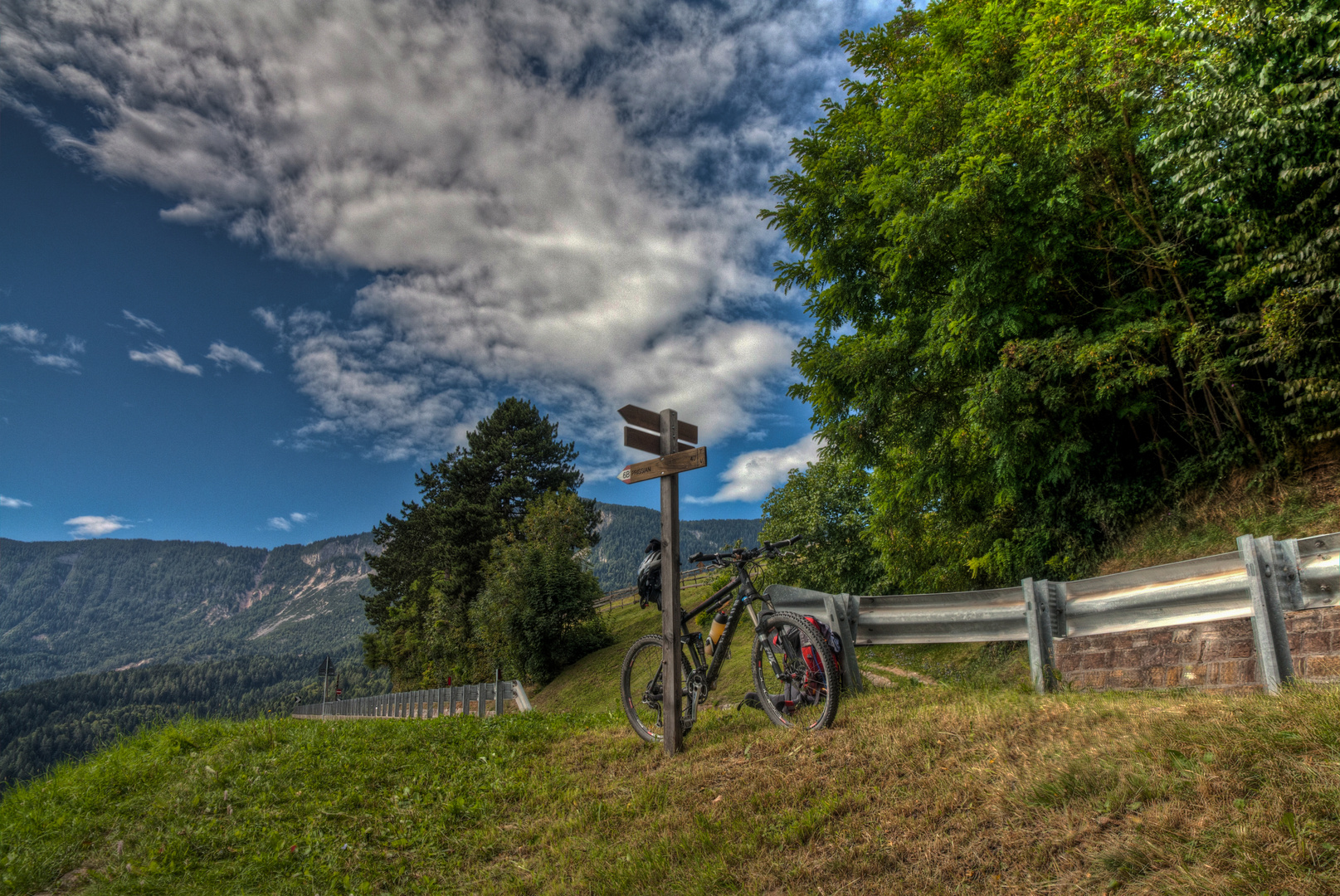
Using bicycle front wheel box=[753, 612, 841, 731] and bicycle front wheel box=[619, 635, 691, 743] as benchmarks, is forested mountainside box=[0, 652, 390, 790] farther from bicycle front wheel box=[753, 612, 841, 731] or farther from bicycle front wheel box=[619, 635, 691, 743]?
bicycle front wheel box=[753, 612, 841, 731]

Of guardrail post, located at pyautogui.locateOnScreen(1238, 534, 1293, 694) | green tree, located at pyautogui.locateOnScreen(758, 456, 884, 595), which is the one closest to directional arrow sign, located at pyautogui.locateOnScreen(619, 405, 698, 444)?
guardrail post, located at pyautogui.locateOnScreen(1238, 534, 1293, 694)

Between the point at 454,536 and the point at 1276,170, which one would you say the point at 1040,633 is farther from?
the point at 454,536

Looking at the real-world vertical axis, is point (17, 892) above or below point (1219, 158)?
below

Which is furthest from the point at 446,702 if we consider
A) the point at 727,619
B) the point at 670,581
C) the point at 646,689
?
the point at 727,619

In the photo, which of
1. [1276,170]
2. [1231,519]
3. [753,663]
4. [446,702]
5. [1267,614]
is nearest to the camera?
[1267,614]

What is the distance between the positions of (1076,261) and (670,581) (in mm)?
8594

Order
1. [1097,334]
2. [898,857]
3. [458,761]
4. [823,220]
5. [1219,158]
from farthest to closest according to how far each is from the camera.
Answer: [823,220] → [1097,334] → [1219,158] → [458,761] → [898,857]

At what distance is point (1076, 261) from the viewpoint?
9844 mm

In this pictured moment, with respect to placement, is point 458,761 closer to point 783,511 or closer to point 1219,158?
point 1219,158

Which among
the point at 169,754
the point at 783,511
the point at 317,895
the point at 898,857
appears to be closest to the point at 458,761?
the point at 317,895

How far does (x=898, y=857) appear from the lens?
10.1ft

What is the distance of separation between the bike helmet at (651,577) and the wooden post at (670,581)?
0.11 metres

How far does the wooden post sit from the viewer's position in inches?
226

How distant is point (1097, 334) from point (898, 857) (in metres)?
8.87
